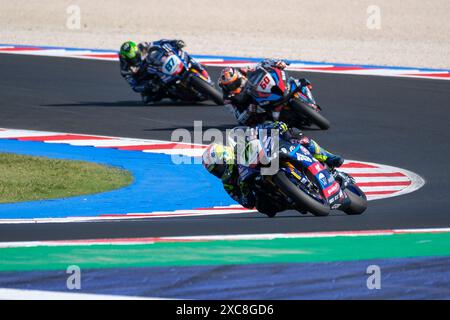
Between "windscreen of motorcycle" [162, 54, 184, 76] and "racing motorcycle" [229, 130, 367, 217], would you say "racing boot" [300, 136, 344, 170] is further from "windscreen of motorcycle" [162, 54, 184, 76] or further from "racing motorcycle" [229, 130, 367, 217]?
"windscreen of motorcycle" [162, 54, 184, 76]

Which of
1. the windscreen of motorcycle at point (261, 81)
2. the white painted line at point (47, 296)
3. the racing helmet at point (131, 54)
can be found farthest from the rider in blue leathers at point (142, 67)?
the white painted line at point (47, 296)

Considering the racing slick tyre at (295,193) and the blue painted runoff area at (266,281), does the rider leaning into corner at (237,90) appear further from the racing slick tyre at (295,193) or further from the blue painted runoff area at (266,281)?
the blue painted runoff area at (266,281)

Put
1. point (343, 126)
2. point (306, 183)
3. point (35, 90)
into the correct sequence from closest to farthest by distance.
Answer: point (306, 183)
point (343, 126)
point (35, 90)

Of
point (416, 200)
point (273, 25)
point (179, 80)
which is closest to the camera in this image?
point (416, 200)

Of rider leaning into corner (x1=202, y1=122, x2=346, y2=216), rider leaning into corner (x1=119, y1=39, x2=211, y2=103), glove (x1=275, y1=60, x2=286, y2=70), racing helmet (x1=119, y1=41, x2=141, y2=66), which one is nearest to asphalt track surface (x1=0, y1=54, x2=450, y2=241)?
rider leaning into corner (x1=202, y1=122, x2=346, y2=216)

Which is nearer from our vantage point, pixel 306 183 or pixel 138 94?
pixel 306 183

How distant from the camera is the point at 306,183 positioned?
10031 millimetres

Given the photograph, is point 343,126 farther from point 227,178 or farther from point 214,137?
point 227,178

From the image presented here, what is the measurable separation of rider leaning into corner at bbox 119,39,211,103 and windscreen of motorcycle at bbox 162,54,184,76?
0.18 meters

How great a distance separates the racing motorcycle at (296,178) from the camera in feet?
32.4

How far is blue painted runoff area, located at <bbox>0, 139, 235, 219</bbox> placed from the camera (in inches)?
469
